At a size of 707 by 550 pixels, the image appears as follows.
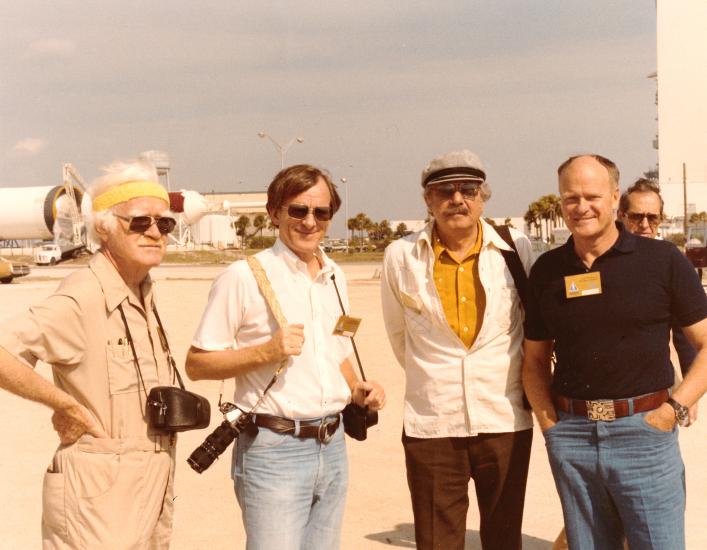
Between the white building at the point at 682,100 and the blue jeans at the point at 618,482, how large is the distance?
337ft

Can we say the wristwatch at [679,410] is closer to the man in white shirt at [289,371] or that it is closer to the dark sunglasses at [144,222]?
the man in white shirt at [289,371]

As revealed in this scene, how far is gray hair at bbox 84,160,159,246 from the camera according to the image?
3021mm

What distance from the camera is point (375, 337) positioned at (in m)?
13.6

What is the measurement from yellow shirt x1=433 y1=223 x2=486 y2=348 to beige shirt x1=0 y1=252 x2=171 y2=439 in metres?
1.33

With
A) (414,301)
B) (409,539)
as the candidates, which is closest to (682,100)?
(409,539)

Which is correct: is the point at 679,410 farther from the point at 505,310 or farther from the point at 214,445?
the point at 214,445

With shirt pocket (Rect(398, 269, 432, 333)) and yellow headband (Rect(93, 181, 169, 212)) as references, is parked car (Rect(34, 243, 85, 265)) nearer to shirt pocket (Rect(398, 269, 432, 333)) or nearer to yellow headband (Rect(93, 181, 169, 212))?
shirt pocket (Rect(398, 269, 432, 333))

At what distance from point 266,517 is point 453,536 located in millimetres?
1144

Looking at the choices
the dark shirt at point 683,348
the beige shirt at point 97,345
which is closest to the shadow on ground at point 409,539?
the dark shirt at point 683,348

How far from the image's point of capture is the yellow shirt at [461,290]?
12.1 ft

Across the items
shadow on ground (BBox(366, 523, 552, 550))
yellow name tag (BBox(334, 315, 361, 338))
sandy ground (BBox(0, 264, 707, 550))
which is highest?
yellow name tag (BBox(334, 315, 361, 338))

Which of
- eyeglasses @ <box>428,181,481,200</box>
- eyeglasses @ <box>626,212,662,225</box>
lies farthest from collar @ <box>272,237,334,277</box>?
eyeglasses @ <box>626,212,662,225</box>

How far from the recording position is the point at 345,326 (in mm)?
3295

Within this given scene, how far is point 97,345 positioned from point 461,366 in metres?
1.58
